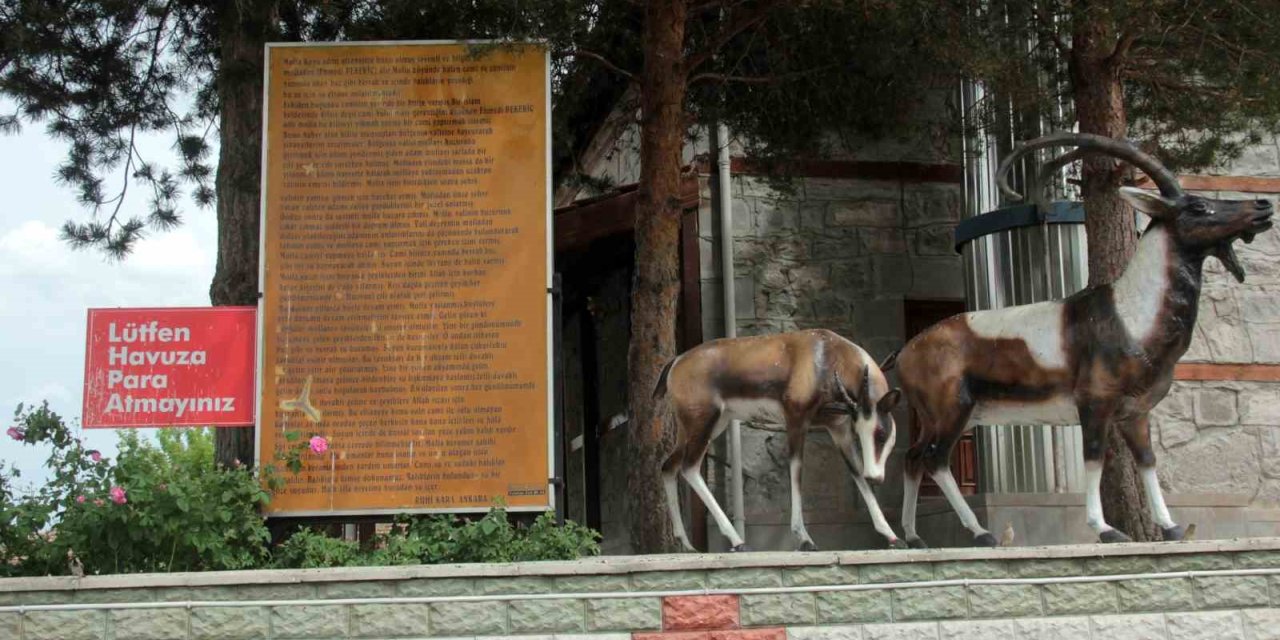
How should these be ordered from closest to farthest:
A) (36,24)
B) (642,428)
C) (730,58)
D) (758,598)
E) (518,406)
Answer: (758,598) < (518,406) < (642,428) < (36,24) < (730,58)

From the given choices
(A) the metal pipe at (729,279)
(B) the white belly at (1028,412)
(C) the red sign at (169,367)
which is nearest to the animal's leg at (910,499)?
(B) the white belly at (1028,412)

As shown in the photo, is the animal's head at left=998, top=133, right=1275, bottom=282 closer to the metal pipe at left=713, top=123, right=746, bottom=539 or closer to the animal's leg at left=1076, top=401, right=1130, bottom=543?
the animal's leg at left=1076, top=401, right=1130, bottom=543

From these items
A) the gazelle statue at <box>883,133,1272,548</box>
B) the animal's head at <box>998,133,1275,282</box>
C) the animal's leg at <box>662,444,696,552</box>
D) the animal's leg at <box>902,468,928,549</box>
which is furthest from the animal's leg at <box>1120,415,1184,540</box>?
the animal's leg at <box>662,444,696,552</box>

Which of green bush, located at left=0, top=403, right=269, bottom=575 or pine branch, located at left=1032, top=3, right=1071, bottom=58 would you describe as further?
pine branch, located at left=1032, top=3, right=1071, bottom=58

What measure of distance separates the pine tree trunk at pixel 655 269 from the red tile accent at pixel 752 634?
5.75 feet

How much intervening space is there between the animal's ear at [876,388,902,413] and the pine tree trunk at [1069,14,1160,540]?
6.13 ft

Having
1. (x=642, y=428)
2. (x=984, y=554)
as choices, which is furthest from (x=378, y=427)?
(x=984, y=554)

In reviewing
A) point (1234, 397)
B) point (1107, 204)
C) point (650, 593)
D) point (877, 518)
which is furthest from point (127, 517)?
point (1234, 397)

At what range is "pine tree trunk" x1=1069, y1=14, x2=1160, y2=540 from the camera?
9539 millimetres

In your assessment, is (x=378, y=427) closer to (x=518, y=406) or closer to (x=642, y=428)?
(x=518, y=406)

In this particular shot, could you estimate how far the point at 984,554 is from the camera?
7.85m

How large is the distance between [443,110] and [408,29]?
4.05 ft

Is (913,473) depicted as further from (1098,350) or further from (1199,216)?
(1199,216)

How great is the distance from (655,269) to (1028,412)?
2.67m
